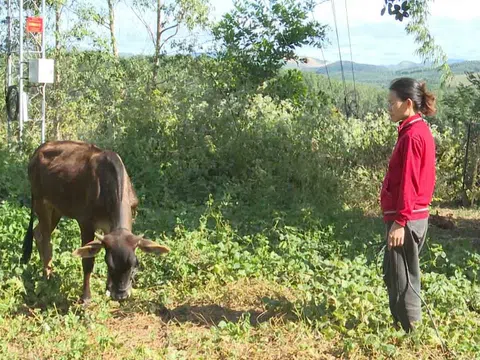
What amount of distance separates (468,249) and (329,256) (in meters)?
1.93

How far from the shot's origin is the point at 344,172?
11.2 metres

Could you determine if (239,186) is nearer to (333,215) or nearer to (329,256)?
(333,215)

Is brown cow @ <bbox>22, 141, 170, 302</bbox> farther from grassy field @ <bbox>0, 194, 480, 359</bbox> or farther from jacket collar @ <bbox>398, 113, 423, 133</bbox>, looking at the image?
jacket collar @ <bbox>398, 113, 423, 133</bbox>

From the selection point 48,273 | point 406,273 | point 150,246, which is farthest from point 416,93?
point 48,273

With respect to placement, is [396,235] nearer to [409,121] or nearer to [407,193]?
[407,193]

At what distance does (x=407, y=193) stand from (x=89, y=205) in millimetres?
3015

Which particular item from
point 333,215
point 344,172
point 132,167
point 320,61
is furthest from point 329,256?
point 320,61

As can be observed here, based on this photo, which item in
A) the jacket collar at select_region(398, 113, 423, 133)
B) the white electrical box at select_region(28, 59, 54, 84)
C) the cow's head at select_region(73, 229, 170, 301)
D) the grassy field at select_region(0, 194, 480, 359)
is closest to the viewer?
the jacket collar at select_region(398, 113, 423, 133)

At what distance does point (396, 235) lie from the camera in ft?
14.9

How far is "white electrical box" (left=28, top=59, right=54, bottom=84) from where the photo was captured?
41.9ft

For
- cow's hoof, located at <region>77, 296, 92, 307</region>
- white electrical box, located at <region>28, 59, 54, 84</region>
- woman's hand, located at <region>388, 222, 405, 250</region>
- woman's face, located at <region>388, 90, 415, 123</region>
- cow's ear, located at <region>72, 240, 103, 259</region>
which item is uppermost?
white electrical box, located at <region>28, 59, 54, 84</region>

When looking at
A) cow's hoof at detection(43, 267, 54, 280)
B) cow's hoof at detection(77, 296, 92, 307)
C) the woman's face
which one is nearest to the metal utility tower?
cow's hoof at detection(43, 267, 54, 280)

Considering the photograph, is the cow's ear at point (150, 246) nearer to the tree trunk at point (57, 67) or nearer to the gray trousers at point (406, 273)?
the gray trousers at point (406, 273)

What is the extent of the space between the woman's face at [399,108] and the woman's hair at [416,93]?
1.2 inches
